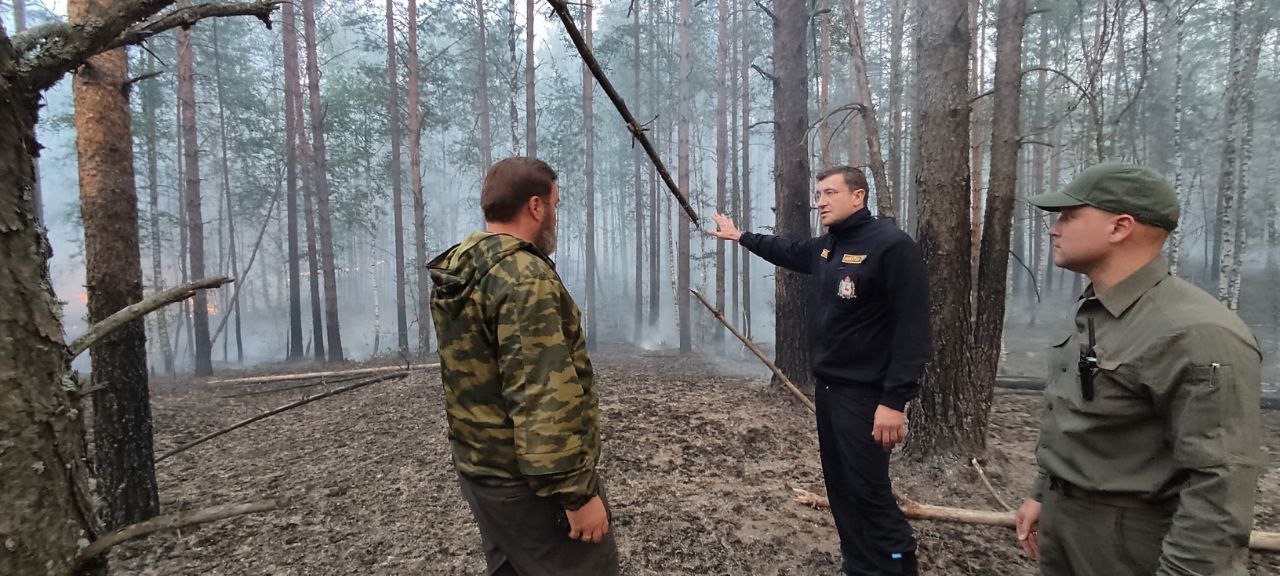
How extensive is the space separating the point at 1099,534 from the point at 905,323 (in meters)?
1.42

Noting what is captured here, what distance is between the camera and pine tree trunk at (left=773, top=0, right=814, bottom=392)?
8.29 meters

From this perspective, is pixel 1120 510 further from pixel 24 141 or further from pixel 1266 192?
pixel 1266 192

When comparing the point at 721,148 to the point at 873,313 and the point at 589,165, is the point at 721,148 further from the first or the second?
the point at 873,313

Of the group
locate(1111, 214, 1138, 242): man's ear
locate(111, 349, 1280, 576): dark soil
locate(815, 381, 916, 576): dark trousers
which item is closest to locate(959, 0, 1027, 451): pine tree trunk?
locate(111, 349, 1280, 576): dark soil

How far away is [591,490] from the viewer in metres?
2.02

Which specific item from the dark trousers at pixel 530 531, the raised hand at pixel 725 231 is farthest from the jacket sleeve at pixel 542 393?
the raised hand at pixel 725 231

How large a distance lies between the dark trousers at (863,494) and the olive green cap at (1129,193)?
5.53ft

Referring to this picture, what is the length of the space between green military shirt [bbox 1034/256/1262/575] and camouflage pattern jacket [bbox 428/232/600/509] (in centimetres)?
184

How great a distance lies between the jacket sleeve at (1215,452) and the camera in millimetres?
1518

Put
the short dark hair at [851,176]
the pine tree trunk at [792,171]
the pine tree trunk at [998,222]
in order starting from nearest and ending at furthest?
the short dark hair at [851,176] < the pine tree trunk at [998,222] < the pine tree trunk at [792,171]

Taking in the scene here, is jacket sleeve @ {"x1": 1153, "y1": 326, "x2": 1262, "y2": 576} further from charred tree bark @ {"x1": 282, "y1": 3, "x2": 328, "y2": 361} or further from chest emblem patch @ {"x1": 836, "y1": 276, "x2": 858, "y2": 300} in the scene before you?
charred tree bark @ {"x1": 282, "y1": 3, "x2": 328, "y2": 361}

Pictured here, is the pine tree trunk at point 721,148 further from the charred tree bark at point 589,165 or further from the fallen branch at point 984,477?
the fallen branch at point 984,477

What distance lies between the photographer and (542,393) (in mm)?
1930

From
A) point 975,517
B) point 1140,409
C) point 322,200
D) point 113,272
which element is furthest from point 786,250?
point 322,200
